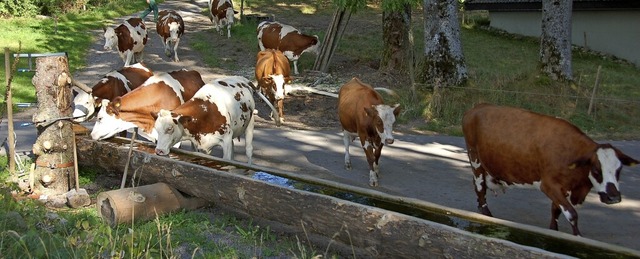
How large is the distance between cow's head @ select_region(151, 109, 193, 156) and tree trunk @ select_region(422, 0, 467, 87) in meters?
8.93

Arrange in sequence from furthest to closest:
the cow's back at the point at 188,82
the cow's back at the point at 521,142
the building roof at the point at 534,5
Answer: the building roof at the point at 534,5 < the cow's back at the point at 188,82 < the cow's back at the point at 521,142

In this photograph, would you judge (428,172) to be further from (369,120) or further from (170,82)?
(170,82)

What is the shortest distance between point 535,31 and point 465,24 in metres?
4.56

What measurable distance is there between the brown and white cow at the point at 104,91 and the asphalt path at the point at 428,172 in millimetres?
1184

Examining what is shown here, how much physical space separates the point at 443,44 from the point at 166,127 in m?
9.47

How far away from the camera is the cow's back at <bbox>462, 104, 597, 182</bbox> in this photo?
6.70 m

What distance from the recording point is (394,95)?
1588 centimetres

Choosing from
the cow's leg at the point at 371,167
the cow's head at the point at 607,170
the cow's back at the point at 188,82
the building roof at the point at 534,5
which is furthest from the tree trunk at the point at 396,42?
the cow's head at the point at 607,170

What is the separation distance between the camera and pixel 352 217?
626 cm

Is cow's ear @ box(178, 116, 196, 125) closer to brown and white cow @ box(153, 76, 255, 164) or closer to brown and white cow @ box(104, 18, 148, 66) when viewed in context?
brown and white cow @ box(153, 76, 255, 164)

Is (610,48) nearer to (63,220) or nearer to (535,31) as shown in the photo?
(535,31)

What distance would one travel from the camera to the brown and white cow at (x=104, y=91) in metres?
10.4

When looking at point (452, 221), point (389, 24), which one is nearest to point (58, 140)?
point (452, 221)

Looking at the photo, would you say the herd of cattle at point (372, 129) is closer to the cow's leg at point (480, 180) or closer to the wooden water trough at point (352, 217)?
the cow's leg at point (480, 180)
